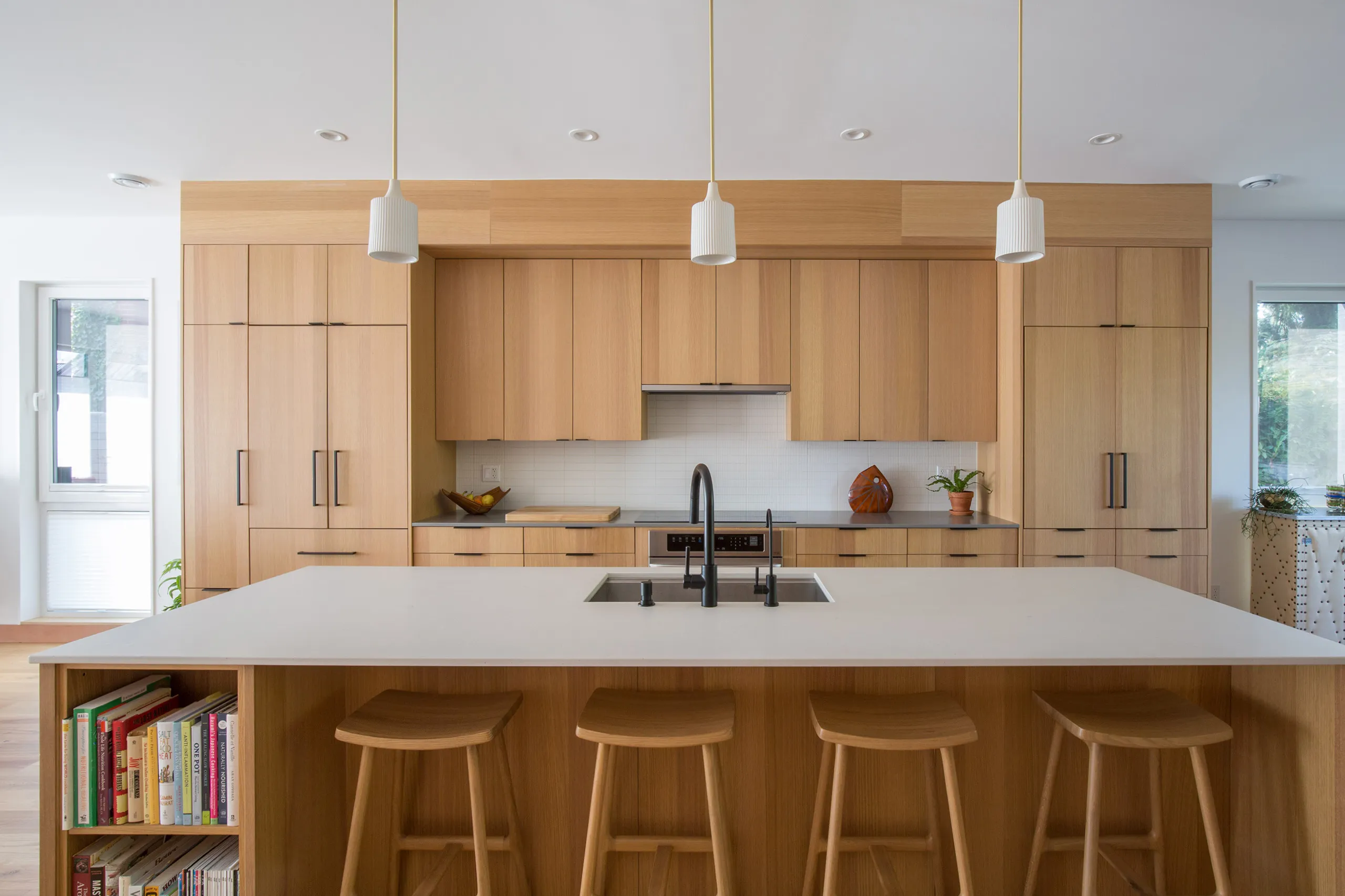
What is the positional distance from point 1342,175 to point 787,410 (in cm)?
295

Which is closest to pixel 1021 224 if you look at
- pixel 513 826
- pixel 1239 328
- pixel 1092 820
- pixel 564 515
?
pixel 1092 820

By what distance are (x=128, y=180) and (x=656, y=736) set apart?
3992 mm

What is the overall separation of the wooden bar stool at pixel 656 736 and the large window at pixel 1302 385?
4.42 meters

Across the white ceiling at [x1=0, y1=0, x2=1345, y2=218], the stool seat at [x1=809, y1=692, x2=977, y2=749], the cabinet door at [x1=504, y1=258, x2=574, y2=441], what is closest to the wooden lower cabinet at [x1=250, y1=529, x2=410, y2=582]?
the cabinet door at [x1=504, y1=258, x2=574, y2=441]

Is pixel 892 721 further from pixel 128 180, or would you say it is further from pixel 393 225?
pixel 128 180

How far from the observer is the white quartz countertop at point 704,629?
142 centimetres

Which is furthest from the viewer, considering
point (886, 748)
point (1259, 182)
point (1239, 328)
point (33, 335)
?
point (33, 335)

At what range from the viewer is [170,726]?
1.53 m

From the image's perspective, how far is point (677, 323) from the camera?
3828 millimetres

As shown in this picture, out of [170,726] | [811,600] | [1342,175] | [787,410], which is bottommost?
[170,726]

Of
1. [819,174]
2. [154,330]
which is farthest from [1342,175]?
[154,330]

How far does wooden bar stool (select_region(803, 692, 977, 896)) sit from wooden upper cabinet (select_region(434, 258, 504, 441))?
266 cm

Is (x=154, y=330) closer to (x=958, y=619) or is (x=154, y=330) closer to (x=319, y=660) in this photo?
(x=319, y=660)

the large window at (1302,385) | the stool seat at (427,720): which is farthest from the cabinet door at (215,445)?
the large window at (1302,385)
